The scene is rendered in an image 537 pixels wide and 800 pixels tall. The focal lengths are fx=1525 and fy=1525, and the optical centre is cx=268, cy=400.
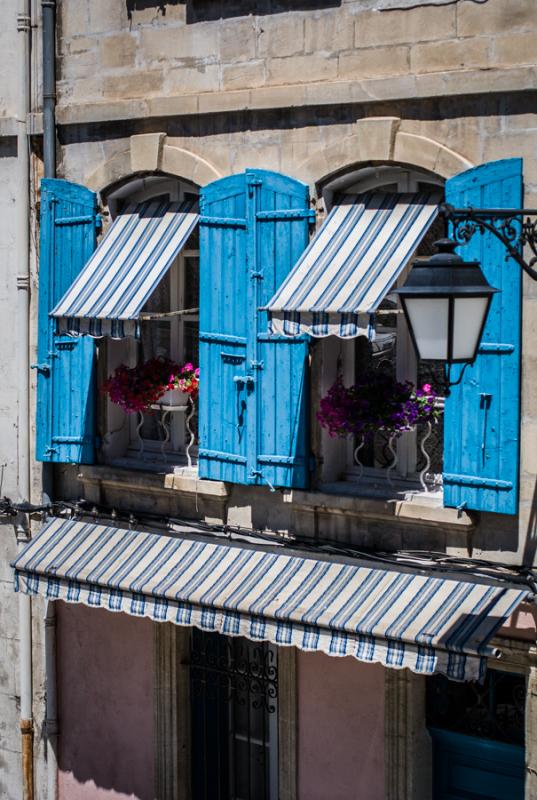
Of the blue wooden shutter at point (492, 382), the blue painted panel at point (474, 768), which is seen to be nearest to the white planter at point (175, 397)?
the blue wooden shutter at point (492, 382)

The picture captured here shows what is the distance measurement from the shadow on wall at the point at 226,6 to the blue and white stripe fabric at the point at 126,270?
54.2 inches

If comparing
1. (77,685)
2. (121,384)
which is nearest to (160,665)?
(77,685)

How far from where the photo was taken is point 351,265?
10.1 m

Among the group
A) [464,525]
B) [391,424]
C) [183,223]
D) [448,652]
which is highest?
[183,223]

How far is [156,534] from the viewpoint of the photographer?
11633 mm

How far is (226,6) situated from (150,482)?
3.61 m

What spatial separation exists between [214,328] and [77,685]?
3482mm

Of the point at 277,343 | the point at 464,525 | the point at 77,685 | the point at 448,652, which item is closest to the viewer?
the point at 448,652

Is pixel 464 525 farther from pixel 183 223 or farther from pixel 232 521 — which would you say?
pixel 183 223

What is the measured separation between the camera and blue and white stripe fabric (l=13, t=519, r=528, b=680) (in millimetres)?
9547

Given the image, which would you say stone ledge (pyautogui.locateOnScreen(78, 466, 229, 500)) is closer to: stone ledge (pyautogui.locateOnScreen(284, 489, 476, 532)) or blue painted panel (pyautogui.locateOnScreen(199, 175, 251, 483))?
blue painted panel (pyautogui.locateOnScreen(199, 175, 251, 483))

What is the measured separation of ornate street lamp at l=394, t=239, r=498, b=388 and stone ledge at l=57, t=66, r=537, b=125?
2475 mm

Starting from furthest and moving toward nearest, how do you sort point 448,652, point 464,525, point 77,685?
1. point 77,685
2. point 464,525
3. point 448,652

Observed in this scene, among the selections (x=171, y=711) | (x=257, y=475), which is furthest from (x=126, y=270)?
(x=171, y=711)
